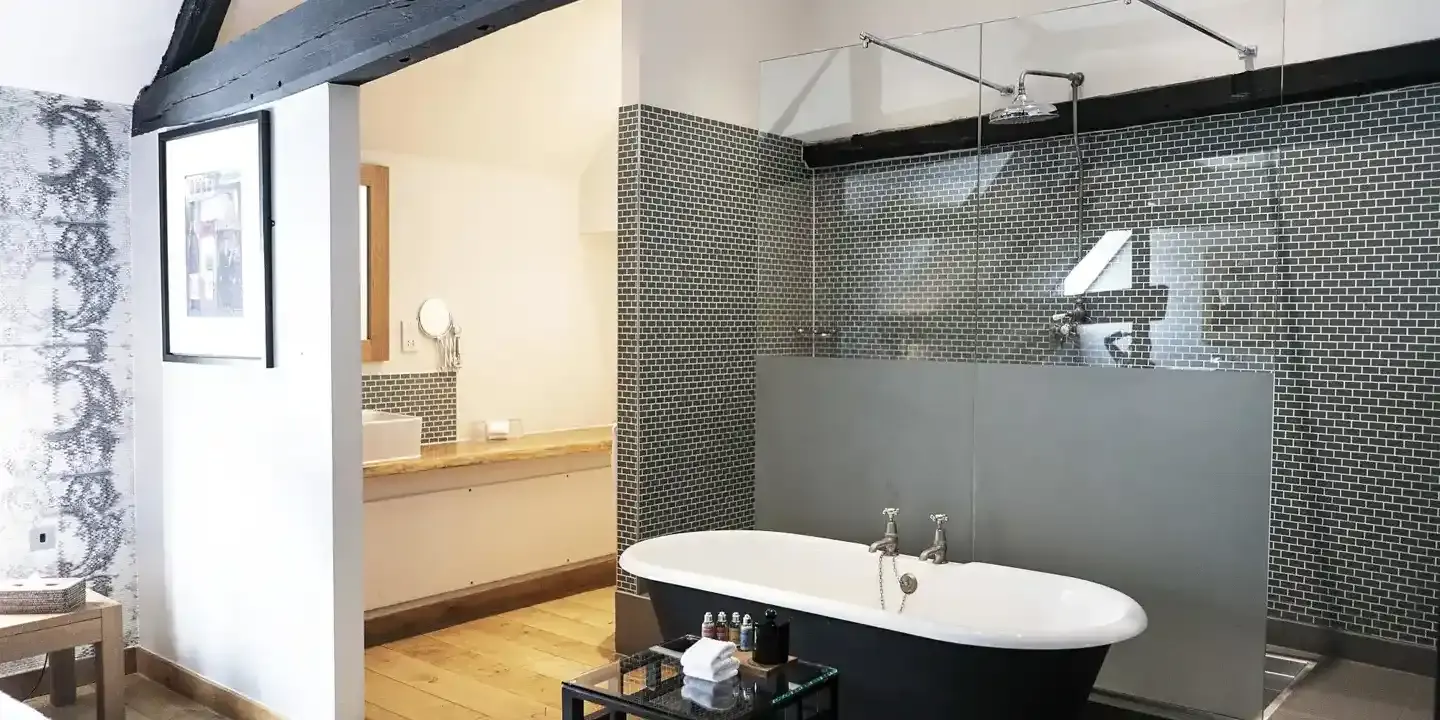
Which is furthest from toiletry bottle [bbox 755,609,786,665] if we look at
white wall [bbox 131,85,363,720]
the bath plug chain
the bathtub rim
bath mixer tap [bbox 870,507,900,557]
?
white wall [bbox 131,85,363,720]

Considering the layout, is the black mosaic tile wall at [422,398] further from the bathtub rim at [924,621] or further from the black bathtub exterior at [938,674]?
the black bathtub exterior at [938,674]

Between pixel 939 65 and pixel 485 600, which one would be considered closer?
pixel 939 65

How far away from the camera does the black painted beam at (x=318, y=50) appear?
2771 millimetres

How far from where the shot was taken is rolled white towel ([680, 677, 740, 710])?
8.84 ft

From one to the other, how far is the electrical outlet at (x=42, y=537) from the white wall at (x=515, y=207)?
59.6 inches

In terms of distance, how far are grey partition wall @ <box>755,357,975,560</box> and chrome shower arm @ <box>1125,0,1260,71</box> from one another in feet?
4.71

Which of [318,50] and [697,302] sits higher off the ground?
[318,50]

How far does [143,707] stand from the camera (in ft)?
12.8

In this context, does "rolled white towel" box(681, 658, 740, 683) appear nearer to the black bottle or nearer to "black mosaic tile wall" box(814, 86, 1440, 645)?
the black bottle

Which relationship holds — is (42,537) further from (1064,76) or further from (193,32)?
(1064,76)

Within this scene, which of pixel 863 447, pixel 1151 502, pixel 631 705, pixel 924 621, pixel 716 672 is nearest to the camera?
pixel 631 705

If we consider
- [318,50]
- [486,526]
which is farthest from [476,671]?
[318,50]

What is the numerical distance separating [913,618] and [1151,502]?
3.78 feet

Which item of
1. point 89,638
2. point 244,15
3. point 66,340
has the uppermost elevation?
point 244,15
